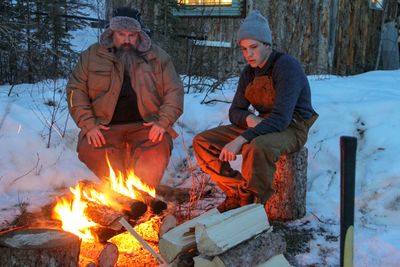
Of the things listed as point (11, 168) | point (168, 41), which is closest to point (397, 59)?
point (168, 41)

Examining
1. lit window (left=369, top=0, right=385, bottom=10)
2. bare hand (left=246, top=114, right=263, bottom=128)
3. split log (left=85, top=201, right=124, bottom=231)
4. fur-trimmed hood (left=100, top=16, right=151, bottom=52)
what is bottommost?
split log (left=85, top=201, right=124, bottom=231)

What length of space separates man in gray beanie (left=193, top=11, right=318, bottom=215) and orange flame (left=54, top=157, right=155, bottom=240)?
0.65 meters

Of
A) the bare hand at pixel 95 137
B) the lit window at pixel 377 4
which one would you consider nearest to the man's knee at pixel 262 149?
the bare hand at pixel 95 137

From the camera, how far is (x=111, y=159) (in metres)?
4.07

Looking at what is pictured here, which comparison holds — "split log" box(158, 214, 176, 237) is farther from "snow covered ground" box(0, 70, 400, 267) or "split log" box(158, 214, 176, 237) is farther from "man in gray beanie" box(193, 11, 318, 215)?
"snow covered ground" box(0, 70, 400, 267)

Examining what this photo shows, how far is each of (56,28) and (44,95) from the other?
14.4 ft

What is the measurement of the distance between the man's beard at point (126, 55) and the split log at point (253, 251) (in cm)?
205

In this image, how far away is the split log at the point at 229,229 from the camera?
2.45m

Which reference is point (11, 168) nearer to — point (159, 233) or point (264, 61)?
point (159, 233)

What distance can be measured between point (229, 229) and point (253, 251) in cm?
19

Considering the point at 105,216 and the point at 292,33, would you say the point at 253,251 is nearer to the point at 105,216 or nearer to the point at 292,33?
the point at 105,216

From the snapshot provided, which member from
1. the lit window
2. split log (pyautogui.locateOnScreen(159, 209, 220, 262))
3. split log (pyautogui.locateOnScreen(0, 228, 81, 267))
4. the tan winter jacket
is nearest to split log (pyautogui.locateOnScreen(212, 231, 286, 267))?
split log (pyautogui.locateOnScreen(159, 209, 220, 262))

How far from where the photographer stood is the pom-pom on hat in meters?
3.90

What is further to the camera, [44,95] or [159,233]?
[44,95]
